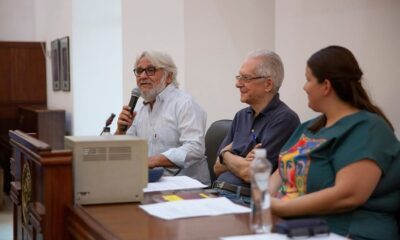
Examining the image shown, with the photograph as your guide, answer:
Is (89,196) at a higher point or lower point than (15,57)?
lower

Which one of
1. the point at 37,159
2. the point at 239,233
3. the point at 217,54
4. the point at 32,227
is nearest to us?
the point at 239,233

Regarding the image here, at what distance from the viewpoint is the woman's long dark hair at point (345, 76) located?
2.20 meters

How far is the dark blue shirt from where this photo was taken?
9.13 ft

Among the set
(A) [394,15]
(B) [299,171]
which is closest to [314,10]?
(A) [394,15]

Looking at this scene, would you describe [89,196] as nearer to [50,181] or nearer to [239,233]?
[50,181]

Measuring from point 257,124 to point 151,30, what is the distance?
2.13 meters

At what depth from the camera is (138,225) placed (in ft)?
6.28

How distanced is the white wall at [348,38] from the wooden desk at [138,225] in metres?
1.15

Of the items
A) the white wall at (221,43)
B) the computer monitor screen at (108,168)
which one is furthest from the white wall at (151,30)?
the computer monitor screen at (108,168)

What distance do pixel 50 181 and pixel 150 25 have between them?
2798 mm

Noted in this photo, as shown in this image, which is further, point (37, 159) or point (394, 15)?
point (394, 15)

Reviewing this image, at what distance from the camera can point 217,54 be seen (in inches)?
182

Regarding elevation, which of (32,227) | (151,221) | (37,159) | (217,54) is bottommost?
(32,227)

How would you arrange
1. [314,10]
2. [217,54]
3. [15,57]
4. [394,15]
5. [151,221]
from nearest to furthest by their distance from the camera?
[151,221] < [394,15] < [314,10] < [217,54] < [15,57]
